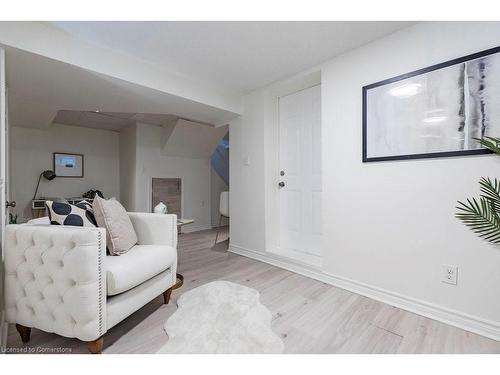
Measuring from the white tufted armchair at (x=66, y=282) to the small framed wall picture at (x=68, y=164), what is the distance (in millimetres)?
3641

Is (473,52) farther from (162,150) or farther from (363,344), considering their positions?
(162,150)

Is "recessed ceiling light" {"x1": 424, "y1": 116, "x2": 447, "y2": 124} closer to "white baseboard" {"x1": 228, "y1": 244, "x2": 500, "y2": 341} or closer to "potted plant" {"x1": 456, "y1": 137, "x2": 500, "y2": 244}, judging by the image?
"potted plant" {"x1": 456, "y1": 137, "x2": 500, "y2": 244}

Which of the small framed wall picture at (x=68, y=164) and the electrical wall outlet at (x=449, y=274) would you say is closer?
the electrical wall outlet at (x=449, y=274)

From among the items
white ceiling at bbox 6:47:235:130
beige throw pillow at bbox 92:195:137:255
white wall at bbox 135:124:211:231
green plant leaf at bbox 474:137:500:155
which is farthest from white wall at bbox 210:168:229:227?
green plant leaf at bbox 474:137:500:155

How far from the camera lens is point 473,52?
1.46 metres

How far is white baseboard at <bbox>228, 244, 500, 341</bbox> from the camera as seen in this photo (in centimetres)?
140

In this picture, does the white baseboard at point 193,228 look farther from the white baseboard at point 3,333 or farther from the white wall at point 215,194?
the white baseboard at point 3,333

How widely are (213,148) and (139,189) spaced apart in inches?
66.6

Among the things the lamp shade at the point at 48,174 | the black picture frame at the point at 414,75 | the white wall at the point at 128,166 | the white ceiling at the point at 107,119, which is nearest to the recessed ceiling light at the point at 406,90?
the black picture frame at the point at 414,75

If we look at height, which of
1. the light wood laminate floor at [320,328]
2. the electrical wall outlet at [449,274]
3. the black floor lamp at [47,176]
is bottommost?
the light wood laminate floor at [320,328]

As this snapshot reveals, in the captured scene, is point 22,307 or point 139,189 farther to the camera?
point 139,189

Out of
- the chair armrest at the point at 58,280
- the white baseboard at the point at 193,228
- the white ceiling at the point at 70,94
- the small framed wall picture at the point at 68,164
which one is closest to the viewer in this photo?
the chair armrest at the point at 58,280

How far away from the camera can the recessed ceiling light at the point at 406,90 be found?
167 centimetres

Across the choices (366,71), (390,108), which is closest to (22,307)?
(390,108)
